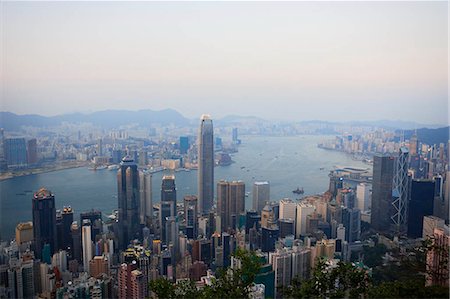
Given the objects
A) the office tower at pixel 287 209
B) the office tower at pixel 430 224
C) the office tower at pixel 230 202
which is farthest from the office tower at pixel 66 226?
the office tower at pixel 430 224

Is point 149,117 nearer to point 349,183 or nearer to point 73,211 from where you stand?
point 73,211

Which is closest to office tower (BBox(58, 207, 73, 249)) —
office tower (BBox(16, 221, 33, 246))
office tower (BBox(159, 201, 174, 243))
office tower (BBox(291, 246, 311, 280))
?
office tower (BBox(16, 221, 33, 246))

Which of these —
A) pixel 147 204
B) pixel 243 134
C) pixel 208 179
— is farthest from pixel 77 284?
pixel 243 134

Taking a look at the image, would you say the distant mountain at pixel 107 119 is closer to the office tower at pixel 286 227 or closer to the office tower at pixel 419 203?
the office tower at pixel 286 227

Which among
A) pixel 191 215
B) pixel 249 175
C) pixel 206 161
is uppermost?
pixel 206 161

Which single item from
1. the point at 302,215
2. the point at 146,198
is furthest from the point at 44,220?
the point at 302,215

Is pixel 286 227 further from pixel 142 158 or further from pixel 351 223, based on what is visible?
pixel 142 158
